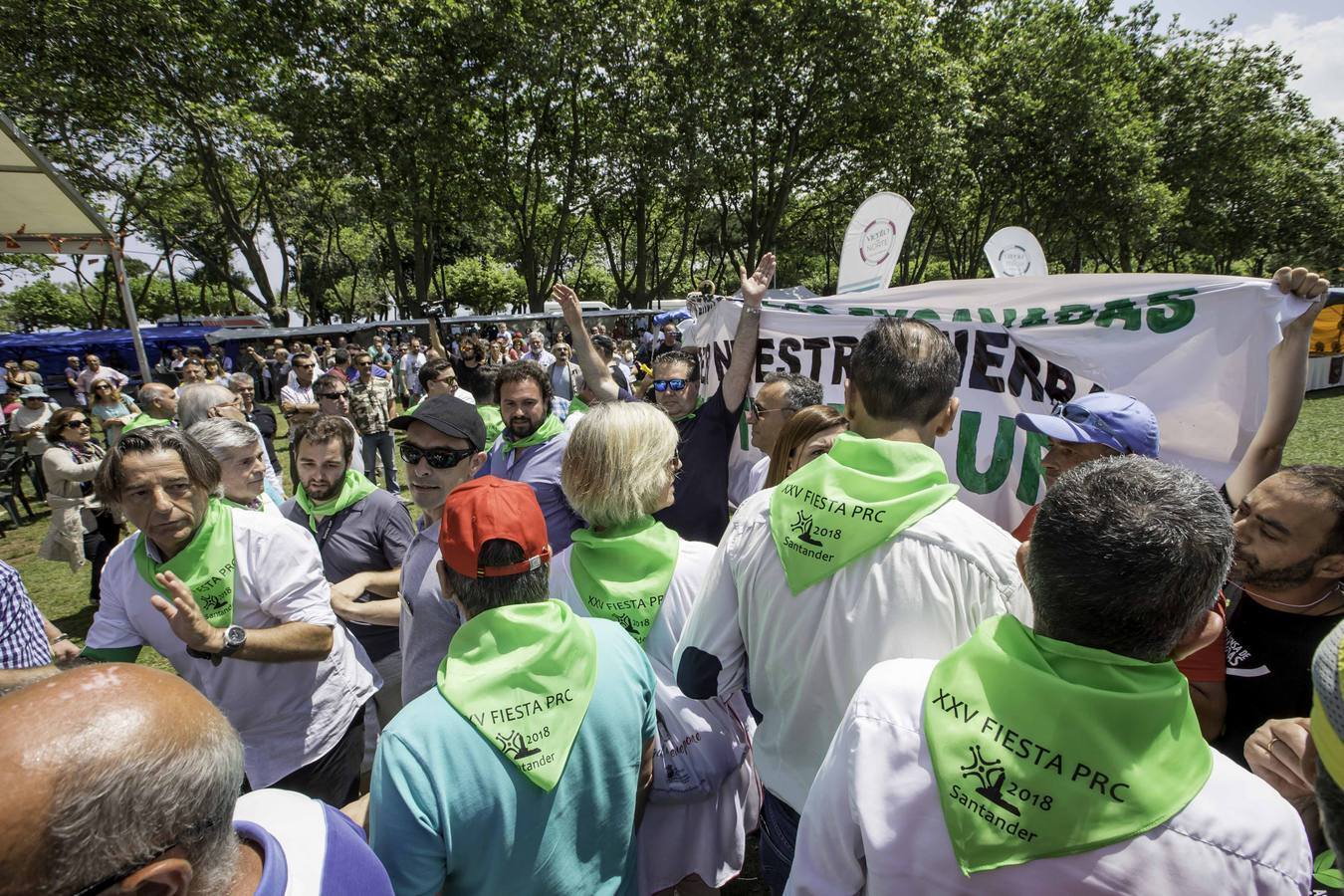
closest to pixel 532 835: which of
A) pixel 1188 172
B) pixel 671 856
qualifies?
pixel 671 856

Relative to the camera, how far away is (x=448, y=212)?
2611cm

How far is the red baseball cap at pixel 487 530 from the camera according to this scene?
1532 mm

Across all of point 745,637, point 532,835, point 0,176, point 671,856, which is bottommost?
point 671,856

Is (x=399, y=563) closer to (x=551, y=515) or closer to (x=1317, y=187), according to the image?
(x=551, y=515)

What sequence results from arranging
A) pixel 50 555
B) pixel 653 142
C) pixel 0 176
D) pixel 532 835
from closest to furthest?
pixel 532 835, pixel 0 176, pixel 50 555, pixel 653 142

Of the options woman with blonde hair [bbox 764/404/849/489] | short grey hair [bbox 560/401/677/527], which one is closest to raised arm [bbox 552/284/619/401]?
woman with blonde hair [bbox 764/404/849/489]

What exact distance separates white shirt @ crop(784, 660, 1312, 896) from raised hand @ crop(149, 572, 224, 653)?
180 cm

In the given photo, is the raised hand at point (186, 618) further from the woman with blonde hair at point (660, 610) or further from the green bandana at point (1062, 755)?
Answer: the green bandana at point (1062, 755)

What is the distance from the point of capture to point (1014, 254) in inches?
236

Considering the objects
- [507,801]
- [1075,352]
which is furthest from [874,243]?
[507,801]

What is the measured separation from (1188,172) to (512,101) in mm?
25620

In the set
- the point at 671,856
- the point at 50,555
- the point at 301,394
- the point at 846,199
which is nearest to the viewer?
the point at 671,856

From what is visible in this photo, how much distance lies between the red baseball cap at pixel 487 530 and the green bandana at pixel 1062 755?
941 mm

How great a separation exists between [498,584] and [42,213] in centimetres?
748
